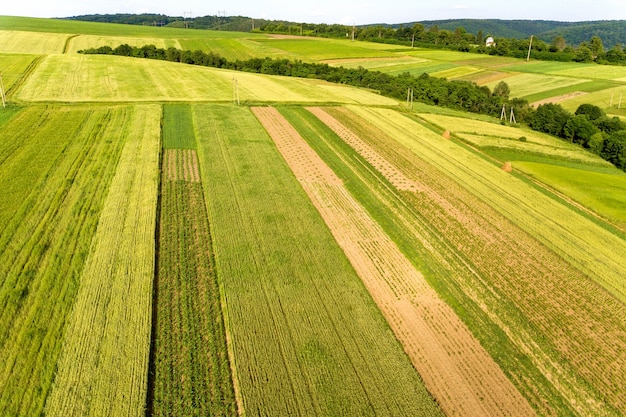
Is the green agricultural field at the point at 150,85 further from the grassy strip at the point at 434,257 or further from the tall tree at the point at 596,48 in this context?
the tall tree at the point at 596,48

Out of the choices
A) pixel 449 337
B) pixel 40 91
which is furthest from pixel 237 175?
pixel 40 91

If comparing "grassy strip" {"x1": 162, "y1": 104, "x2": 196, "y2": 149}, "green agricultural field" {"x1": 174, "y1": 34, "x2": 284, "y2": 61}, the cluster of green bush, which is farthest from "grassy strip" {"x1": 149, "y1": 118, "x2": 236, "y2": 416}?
"green agricultural field" {"x1": 174, "y1": 34, "x2": 284, "y2": 61}

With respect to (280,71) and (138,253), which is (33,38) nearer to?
(280,71)

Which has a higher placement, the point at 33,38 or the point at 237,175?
the point at 33,38

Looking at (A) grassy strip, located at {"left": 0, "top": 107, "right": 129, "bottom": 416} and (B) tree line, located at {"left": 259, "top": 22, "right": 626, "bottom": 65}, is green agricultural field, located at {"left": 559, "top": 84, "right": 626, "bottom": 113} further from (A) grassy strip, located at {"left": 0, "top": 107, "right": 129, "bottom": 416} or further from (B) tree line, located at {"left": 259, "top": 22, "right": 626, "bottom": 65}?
(A) grassy strip, located at {"left": 0, "top": 107, "right": 129, "bottom": 416}

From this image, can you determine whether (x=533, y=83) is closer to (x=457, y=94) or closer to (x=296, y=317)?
(x=457, y=94)

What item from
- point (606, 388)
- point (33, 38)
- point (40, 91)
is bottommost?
point (606, 388)

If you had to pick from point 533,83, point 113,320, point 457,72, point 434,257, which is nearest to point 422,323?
point 434,257
